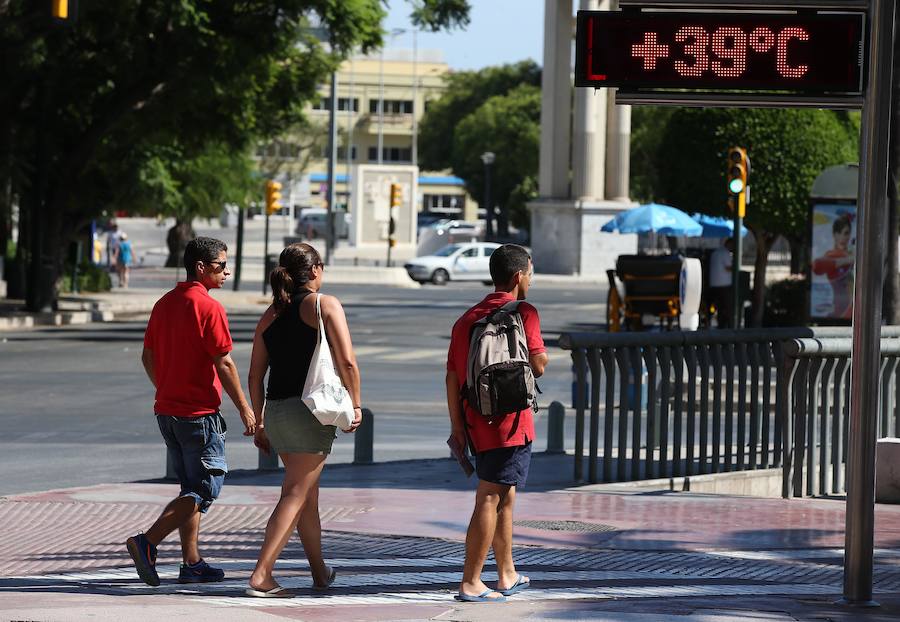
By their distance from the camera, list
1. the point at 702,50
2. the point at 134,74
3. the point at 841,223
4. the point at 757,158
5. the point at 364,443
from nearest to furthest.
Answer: the point at 702,50 < the point at 364,443 < the point at 841,223 < the point at 134,74 < the point at 757,158

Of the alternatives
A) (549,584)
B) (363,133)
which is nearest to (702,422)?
(549,584)

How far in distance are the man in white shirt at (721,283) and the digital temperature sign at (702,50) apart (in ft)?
67.9

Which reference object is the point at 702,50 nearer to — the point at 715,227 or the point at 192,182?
the point at 715,227

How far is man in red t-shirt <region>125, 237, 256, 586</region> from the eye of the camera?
7695mm

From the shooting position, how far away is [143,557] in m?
7.68

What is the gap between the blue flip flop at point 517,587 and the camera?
7664 millimetres

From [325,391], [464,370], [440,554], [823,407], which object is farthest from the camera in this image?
[823,407]

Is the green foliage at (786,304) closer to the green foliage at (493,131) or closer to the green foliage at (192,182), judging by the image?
the green foliage at (192,182)

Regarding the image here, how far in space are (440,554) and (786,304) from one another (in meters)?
22.6

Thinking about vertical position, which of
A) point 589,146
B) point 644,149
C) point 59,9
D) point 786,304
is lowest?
point 786,304

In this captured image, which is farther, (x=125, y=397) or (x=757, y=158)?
(x=757, y=158)

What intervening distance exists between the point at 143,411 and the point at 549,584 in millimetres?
10091

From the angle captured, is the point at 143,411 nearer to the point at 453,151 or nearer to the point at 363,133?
the point at 453,151

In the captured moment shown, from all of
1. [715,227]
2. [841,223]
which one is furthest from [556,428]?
[715,227]
